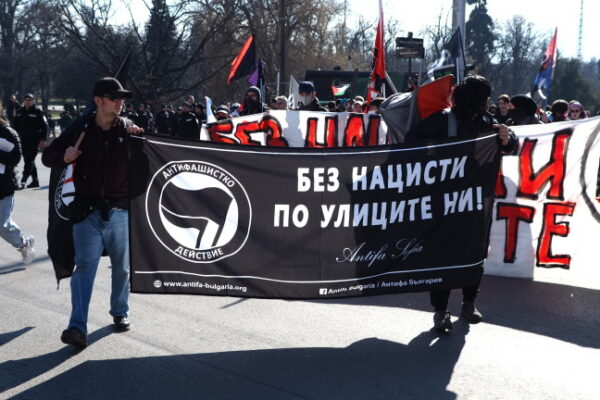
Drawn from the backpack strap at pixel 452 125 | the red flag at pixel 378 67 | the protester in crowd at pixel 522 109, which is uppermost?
the red flag at pixel 378 67

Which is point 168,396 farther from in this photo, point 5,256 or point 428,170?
point 5,256

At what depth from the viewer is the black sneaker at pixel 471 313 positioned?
5648 millimetres

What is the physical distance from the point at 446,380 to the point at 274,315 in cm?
177

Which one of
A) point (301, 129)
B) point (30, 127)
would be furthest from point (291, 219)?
point (30, 127)

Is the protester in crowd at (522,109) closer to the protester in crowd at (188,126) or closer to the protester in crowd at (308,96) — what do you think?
the protester in crowd at (308,96)

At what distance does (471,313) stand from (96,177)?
9.62 feet

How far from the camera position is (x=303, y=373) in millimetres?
4543

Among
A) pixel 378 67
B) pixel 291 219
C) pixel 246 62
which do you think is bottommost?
pixel 291 219

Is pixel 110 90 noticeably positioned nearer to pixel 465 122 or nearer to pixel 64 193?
pixel 64 193

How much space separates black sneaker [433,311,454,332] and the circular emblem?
1573 mm

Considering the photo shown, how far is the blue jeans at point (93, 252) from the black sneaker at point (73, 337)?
40 millimetres


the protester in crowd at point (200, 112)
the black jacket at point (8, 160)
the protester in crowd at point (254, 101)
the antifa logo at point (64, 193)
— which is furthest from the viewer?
the protester in crowd at point (200, 112)

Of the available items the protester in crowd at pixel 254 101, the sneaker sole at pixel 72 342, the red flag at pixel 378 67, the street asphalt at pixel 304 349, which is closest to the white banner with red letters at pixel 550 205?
the street asphalt at pixel 304 349

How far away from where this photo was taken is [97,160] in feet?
16.5
